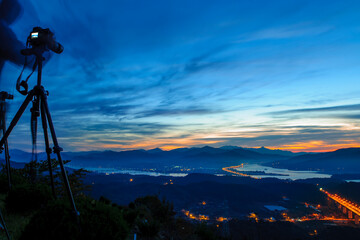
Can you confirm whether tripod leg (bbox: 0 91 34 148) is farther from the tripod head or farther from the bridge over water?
the bridge over water

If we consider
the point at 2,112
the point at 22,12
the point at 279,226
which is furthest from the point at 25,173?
the point at 279,226

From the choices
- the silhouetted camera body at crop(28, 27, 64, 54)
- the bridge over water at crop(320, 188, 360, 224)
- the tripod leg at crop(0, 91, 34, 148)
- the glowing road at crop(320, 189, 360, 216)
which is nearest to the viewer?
the tripod leg at crop(0, 91, 34, 148)

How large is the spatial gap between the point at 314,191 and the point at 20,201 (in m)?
105

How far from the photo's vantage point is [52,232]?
3.17 meters

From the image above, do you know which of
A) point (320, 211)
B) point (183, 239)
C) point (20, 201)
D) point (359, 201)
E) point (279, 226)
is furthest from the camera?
point (359, 201)

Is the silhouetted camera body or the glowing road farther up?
the silhouetted camera body

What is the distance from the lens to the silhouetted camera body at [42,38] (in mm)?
3469

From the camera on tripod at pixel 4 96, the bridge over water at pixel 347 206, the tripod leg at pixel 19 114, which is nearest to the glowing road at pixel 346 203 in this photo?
the bridge over water at pixel 347 206

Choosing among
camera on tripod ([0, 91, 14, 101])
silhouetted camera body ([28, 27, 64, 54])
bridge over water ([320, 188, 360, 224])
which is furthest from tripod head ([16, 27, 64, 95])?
bridge over water ([320, 188, 360, 224])

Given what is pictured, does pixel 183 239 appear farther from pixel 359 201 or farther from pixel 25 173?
pixel 359 201

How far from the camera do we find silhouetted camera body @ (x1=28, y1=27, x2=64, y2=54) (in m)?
3.47

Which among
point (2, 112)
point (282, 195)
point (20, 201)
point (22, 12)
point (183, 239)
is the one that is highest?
point (22, 12)

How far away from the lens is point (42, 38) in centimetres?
348

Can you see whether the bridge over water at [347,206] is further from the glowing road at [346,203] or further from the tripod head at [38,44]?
the tripod head at [38,44]
